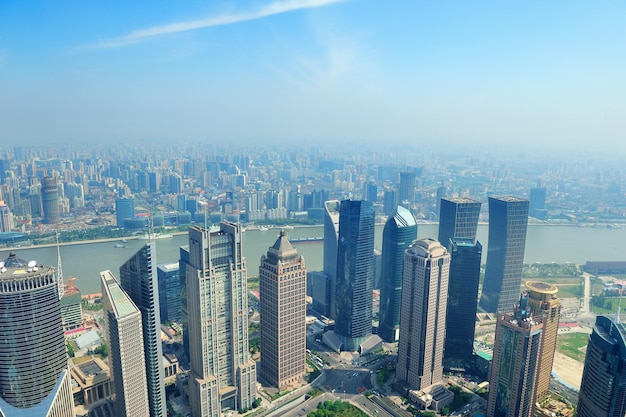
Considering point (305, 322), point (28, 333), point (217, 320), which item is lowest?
point (305, 322)

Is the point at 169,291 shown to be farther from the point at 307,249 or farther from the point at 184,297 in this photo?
the point at 307,249

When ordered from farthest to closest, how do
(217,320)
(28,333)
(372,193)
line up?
(372,193), (217,320), (28,333)

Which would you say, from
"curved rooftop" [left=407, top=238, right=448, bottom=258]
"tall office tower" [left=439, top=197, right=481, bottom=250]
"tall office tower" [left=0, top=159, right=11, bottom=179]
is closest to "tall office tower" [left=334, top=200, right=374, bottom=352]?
"curved rooftop" [left=407, top=238, right=448, bottom=258]

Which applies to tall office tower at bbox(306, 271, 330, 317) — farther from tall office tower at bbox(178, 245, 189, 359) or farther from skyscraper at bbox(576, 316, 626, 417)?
skyscraper at bbox(576, 316, 626, 417)

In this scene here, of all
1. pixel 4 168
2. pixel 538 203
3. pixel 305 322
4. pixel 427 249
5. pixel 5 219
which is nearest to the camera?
pixel 427 249

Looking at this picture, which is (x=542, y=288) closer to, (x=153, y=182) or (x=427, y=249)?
(x=427, y=249)

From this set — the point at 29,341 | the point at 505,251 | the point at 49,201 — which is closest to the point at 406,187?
the point at 505,251

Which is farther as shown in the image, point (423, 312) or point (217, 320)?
point (423, 312)

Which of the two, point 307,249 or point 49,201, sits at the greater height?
point 49,201
